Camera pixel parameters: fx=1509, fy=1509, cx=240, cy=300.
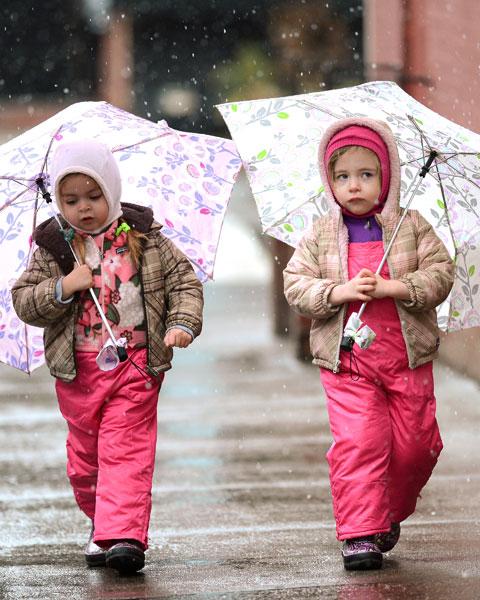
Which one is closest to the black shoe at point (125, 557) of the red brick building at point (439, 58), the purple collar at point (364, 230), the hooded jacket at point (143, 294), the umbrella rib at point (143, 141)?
the hooded jacket at point (143, 294)

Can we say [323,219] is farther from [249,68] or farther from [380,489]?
[249,68]

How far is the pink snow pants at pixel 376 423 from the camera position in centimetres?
539

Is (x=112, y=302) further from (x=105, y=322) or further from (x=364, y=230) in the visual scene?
(x=364, y=230)

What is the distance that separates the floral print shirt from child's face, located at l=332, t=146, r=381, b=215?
0.83m

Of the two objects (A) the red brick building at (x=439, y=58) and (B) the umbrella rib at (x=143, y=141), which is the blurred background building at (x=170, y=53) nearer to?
(A) the red brick building at (x=439, y=58)

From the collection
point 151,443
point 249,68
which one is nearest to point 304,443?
point 151,443

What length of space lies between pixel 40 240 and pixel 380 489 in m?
1.55

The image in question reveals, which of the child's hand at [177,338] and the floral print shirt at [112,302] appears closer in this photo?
the child's hand at [177,338]

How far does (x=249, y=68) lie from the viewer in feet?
87.0

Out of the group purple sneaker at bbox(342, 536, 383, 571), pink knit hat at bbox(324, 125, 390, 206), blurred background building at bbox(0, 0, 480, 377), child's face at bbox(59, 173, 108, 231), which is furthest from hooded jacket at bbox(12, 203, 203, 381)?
blurred background building at bbox(0, 0, 480, 377)

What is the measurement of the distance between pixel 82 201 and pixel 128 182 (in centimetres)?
67

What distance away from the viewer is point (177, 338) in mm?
5410

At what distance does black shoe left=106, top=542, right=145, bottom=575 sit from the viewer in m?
5.34

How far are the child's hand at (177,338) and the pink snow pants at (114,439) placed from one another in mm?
187
